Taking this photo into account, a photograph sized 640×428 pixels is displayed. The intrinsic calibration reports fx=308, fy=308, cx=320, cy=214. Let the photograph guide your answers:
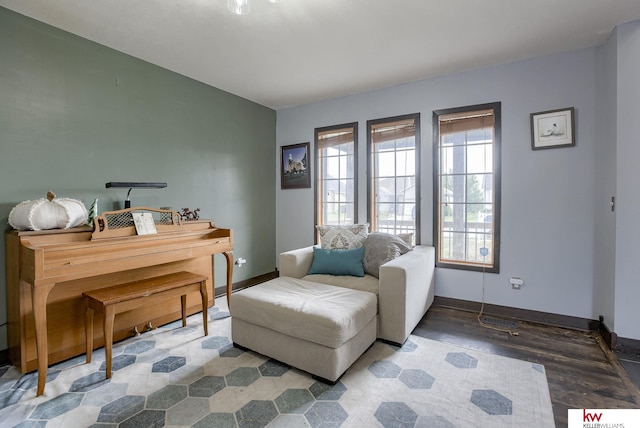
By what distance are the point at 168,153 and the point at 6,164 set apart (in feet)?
3.98

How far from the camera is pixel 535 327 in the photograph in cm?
276

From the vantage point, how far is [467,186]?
3215mm

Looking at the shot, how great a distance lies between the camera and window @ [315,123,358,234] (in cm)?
390

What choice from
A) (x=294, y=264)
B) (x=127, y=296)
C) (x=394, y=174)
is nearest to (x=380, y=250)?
(x=294, y=264)

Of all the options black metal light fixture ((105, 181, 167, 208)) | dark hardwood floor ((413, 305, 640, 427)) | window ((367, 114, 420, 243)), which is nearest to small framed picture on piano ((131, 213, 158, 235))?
black metal light fixture ((105, 181, 167, 208))

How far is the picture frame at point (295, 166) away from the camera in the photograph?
4.20 meters

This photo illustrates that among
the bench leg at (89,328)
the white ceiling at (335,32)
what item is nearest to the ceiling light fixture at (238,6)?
the white ceiling at (335,32)

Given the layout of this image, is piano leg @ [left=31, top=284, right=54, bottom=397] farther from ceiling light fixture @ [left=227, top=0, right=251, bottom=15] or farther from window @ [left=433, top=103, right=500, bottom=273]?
window @ [left=433, top=103, right=500, bottom=273]

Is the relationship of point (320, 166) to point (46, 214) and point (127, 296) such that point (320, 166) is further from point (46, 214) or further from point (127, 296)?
point (46, 214)

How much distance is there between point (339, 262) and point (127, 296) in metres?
1.70

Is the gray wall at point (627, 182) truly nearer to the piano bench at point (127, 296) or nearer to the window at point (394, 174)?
the window at point (394, 174)

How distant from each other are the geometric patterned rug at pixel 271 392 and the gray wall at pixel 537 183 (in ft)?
3.32

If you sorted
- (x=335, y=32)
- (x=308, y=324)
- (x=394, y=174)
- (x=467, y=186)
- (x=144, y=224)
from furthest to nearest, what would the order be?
1. (x=394, y=174)
2. (x=467, y=186)
3. (x=144, y=224)
4. (x=335, y=32)
5. (x=308, y=324)

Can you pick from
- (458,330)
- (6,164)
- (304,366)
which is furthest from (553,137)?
(6,164)
